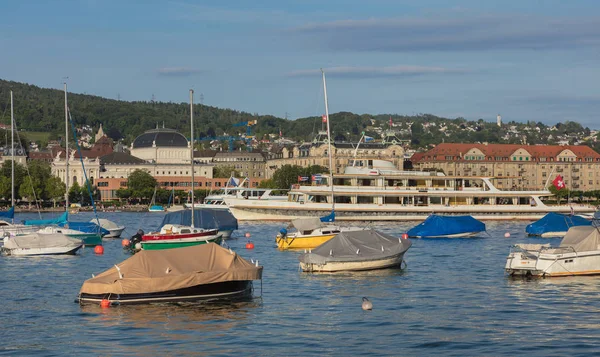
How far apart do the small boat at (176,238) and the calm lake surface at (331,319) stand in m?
5.90

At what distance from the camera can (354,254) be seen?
48312 mm


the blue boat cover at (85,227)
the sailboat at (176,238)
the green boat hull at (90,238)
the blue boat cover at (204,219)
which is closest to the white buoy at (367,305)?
the sailboat at (176,238)

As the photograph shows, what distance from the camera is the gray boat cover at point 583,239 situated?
1795 inches

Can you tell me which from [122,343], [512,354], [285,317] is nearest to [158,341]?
[122,343]

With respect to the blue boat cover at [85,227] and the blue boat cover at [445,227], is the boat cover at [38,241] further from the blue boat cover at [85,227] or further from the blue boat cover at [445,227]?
the blue boat cover at [445,227]

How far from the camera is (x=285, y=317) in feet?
119

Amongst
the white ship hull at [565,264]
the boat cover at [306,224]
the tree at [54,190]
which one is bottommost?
the white ship hull at [565,264]

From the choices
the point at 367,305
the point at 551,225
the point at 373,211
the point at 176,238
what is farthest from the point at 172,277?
the point at 373,211

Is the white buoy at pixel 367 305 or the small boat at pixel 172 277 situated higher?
the small boat at pixel 172 277

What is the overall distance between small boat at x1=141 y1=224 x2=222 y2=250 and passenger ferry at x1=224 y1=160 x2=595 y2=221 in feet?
149

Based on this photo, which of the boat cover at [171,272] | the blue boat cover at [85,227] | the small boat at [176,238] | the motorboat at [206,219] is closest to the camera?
the boat cover at [171,272]

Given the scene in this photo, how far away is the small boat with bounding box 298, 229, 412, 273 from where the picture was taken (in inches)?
1897

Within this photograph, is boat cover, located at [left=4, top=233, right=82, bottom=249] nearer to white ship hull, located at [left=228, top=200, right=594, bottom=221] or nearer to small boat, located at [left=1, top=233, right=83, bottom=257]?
small boat, located at [left=1, top=233, right=83, bottom=257]

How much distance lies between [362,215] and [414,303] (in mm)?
64788
